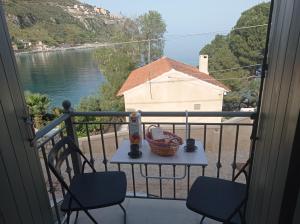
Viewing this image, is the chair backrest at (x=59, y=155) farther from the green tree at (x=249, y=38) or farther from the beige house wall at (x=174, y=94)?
the green tree at (x=249, y=38)

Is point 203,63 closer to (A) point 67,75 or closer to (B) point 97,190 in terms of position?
(B) point 97,190

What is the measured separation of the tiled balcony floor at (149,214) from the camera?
191cm

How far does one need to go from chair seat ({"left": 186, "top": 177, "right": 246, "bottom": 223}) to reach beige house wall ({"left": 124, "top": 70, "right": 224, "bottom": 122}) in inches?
333

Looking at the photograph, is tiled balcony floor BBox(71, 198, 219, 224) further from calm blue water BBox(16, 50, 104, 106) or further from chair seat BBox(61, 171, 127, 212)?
calm blue water BBox(16, 50, 104, 106)

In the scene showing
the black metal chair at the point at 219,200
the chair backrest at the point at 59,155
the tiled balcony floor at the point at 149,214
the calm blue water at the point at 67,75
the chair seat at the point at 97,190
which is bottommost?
the calm blue water at the point at 67,75

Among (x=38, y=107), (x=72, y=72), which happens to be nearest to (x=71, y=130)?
(x=38, y=107)

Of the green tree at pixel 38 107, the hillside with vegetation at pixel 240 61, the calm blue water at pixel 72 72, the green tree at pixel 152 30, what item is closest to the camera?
the green tree at pixel 38 107

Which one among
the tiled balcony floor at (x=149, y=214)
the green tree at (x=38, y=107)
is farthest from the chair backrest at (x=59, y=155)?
the green tree at (x=38, y=107)

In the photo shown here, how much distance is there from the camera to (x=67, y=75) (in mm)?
20688

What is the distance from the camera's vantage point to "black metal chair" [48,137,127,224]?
4.88 feet

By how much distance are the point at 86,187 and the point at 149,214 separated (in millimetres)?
635

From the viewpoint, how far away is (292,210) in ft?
2.40

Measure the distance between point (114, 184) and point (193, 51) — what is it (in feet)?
58.0

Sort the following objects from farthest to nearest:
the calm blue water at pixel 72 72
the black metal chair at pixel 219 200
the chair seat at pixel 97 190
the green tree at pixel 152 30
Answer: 1. the green tree at pixel 152 30
2. the calm blue water at pixel 72 72
3. the chair seat at pixel 97 190
4. the black metal chair at pixel 219 200
